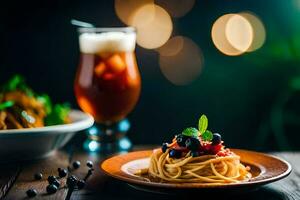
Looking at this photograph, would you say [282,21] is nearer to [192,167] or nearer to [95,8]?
[95,8]

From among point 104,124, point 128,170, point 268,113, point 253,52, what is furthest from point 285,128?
point 128,170

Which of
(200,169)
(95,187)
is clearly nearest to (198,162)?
(200,169)

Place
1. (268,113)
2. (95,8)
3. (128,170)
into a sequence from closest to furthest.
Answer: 1. (128,170)
2. (95,8)
3. (268,113)

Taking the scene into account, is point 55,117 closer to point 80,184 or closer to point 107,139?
point 107,139

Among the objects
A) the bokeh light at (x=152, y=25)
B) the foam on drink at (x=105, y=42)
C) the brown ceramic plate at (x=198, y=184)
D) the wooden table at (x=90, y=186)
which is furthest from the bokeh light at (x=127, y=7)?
the brown ceramic plate at (x=198, y=184)

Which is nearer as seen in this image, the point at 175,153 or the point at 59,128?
the point at 175,153

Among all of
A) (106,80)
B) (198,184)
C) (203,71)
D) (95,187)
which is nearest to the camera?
(198,184)
